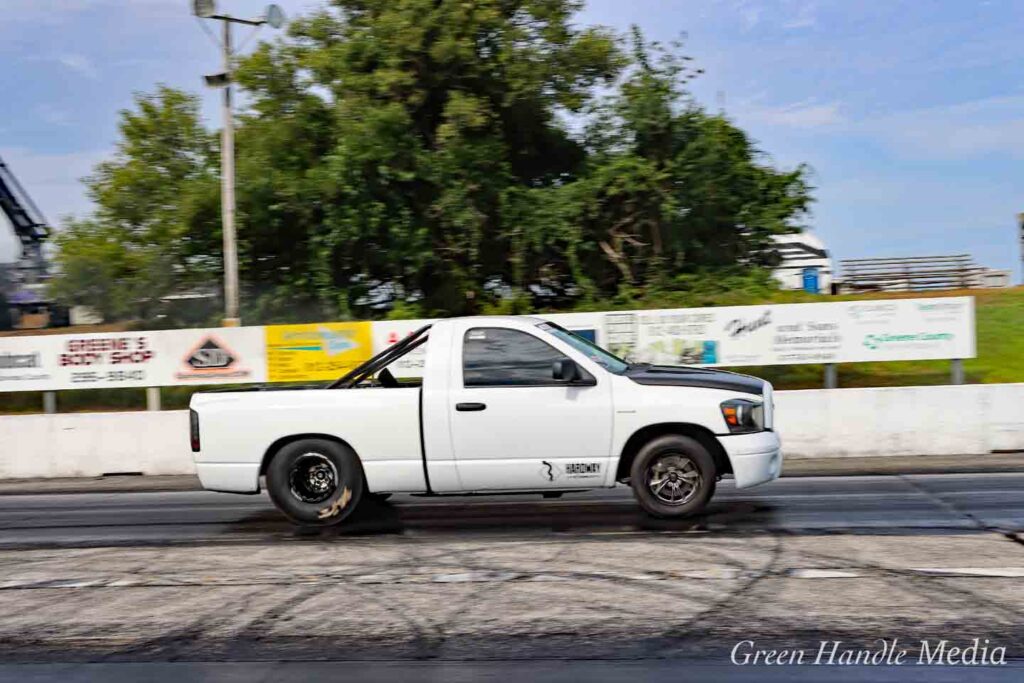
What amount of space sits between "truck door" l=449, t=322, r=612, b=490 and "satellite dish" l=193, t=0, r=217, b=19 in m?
12.1

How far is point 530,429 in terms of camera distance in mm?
8875

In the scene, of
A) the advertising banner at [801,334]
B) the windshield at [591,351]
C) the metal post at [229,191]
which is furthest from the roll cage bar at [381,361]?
the metal post at [229,191]

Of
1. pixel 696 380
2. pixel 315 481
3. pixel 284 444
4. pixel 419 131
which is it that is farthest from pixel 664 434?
pixel 419 131

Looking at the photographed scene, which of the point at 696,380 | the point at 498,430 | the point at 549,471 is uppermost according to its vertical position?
the point at 696,380

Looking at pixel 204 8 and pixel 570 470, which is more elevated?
pixel 204 8

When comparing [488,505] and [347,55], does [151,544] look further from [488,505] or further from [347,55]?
[347,55]

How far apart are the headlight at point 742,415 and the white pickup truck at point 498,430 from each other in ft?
0.04

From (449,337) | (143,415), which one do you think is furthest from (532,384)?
(143,415)

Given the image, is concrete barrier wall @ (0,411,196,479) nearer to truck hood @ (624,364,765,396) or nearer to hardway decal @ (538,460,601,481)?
hardway decal @ (538,460,601,481)

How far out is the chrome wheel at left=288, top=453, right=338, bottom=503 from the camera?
9289 millimetres

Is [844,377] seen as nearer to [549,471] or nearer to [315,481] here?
[549,471]

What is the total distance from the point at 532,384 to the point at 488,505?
2.00 metres

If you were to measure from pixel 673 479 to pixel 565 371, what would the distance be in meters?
1.30

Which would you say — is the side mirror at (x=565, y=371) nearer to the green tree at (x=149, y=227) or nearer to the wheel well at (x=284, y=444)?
the wheel well at (x=284, y=444)
